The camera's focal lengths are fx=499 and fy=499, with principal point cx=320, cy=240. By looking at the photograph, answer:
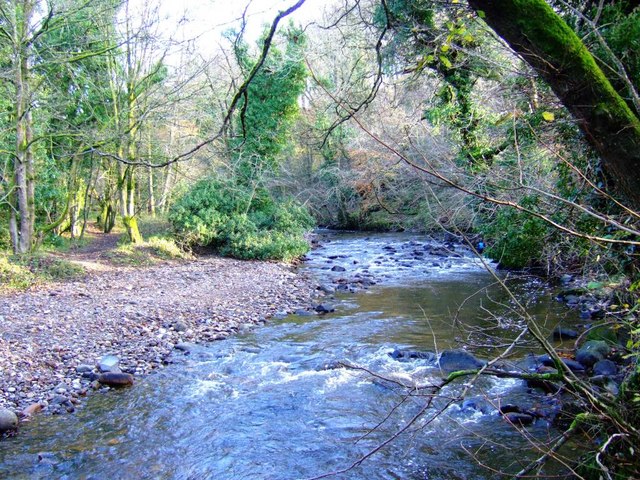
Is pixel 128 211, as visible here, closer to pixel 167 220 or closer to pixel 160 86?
pixel 167 220

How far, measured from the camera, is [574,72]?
252 centimetres

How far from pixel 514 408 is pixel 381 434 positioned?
1.56 metres

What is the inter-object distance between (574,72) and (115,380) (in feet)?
21.7

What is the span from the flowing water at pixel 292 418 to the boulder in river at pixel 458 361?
7.5 inches

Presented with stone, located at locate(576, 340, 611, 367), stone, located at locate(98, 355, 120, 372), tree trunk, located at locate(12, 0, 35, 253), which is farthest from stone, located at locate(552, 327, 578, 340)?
tree trunk, located at locate(12, 0, 35, 253)

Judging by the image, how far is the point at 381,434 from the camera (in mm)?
5609

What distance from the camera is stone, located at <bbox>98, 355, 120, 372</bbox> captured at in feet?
23.7

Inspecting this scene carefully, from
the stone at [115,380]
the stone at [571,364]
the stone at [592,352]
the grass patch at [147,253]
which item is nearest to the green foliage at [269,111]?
the grass patch at [147,253]

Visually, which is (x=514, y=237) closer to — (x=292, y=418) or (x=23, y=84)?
(x=292, y=418)

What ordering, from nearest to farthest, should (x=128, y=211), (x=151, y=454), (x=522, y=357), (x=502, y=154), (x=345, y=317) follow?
(x=151, y=454) < (x=522, y=357) < (x=345, y=317) < (x=502, y=154) < (x=128, y=211)

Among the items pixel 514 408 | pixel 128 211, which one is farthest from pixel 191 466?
pixel 128 211

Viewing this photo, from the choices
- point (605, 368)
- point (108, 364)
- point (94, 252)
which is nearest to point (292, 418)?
point (108, 364)

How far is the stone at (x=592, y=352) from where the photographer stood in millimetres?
6730

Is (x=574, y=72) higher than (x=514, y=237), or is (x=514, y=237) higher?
(x=574, y=72)
